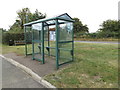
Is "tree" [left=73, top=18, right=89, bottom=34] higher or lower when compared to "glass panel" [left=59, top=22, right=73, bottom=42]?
higher

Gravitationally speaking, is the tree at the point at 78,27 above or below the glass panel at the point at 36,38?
above

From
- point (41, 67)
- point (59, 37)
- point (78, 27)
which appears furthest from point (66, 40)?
point (78, 27)

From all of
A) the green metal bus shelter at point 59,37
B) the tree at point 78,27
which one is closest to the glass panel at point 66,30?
the green metal bus shelter at point 59,37

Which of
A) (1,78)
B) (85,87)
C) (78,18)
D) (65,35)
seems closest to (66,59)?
(65,35)

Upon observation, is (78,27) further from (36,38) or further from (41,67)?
(41,67)

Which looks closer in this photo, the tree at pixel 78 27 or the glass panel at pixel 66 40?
the glass panel at pixel 66 40

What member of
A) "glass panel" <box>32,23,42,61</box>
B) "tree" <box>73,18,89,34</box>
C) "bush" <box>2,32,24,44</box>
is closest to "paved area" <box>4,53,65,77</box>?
"glass panel" <box>32,23,42,61</box>

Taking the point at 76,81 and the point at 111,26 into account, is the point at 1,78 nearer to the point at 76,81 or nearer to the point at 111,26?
the point at 76,81

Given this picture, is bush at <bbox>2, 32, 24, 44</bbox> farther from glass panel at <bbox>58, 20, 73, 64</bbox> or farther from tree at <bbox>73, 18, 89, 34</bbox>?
tree at <bbox>73, 18, 89, 34</bbox>

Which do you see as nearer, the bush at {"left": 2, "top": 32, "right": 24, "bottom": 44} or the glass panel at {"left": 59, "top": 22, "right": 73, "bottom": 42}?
the glass panel at {"left": 59, "top": 22, "right": 73, "bottom": 42}

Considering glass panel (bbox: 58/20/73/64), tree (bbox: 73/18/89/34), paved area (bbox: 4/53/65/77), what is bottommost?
paved area (bbox: 4/53/65/77)

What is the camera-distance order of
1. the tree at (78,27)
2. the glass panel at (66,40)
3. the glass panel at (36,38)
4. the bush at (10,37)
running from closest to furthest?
the glass panel at (66,40) < the glass panel at (36,38) < the bush at (10,37) < the tree at (78,27)

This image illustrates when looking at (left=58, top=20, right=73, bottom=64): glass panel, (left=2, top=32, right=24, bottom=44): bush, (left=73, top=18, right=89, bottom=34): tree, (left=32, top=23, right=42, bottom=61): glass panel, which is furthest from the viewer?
(left=73, top=18, right=89, bottom=34): tree

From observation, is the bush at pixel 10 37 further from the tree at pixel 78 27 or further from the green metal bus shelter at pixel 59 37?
the tree at pixel 78 27
